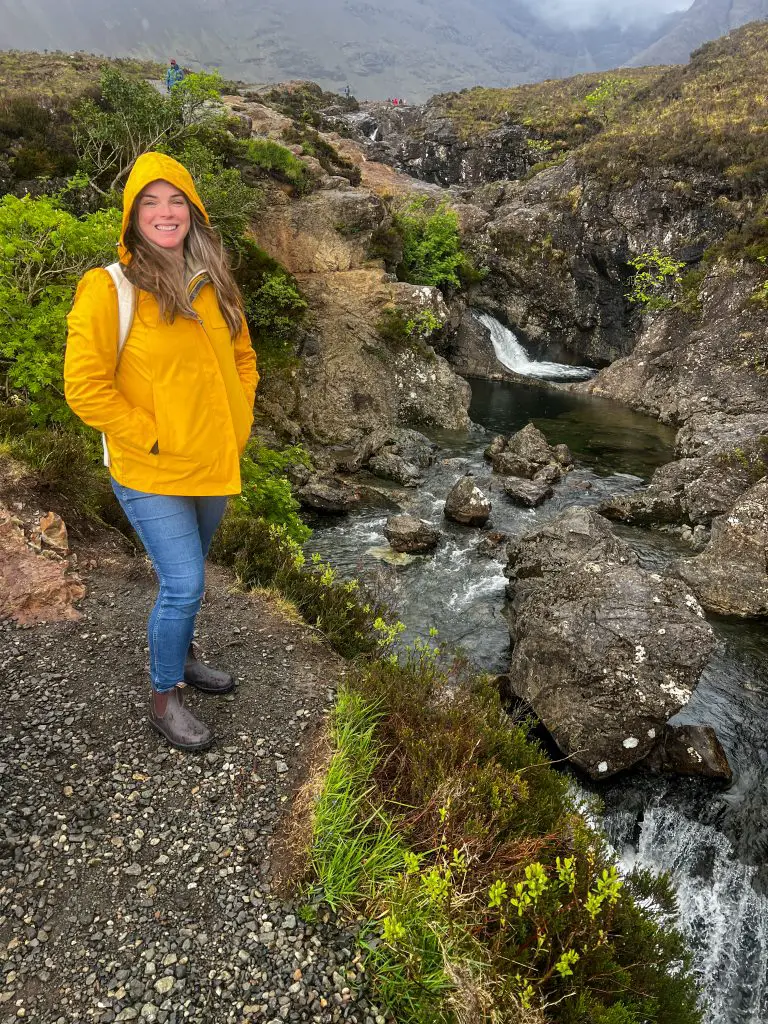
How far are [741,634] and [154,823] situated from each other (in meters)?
10.4

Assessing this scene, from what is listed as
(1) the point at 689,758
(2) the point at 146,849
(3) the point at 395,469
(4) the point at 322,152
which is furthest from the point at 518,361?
(2) the point at 146,849

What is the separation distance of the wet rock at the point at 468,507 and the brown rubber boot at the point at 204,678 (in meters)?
10.3

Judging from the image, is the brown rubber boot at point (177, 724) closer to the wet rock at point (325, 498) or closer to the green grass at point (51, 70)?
the wet rock at point (325, 498)

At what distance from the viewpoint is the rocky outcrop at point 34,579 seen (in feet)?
15.0

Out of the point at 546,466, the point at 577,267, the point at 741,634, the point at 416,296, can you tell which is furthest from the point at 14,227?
the point at 577,267

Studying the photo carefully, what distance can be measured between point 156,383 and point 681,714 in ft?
27.6

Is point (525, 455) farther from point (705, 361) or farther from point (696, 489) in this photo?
point (705, 361)

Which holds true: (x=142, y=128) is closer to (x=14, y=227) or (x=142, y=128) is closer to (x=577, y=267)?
(x=14, y=227)

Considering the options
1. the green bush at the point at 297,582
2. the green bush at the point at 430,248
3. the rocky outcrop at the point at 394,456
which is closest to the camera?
the green bush at the point at 297,582

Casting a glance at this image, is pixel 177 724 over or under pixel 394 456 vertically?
over

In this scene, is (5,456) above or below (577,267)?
below

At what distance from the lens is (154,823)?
298 centimetres

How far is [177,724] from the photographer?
3461mm

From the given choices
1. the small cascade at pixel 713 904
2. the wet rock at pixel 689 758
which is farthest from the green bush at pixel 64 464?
the wet rock at pixel 689 758
